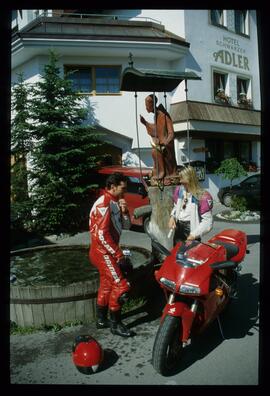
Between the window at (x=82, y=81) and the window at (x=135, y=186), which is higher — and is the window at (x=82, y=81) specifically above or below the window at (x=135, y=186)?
above

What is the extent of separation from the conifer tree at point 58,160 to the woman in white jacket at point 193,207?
643 cm

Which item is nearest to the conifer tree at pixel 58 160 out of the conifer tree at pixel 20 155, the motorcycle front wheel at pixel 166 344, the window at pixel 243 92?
the conifer tree at pixel 20 155

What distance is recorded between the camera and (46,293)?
4.21 meters

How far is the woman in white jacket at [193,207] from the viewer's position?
4.64 metres

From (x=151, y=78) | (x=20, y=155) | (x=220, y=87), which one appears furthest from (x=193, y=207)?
(x=220, y=87)

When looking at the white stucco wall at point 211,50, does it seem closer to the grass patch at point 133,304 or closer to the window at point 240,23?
the window at point 240,23

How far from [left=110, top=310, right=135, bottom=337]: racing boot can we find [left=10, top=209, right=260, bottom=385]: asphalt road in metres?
0.06

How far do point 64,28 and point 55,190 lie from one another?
6356 mm

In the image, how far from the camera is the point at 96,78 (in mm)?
13898

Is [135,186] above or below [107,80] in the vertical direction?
below

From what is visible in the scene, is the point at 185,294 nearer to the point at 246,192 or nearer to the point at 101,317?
the point at 101,317

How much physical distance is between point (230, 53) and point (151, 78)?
12.2 metres
